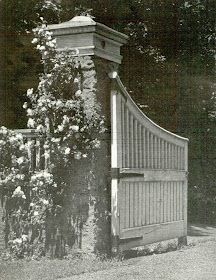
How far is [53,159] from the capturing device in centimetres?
687

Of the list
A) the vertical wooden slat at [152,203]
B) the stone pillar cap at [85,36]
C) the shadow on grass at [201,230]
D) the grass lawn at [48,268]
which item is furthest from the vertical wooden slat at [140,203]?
the shadow on grass at [201,230]

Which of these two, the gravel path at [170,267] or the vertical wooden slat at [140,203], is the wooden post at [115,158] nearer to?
the gravel path at [170,267]

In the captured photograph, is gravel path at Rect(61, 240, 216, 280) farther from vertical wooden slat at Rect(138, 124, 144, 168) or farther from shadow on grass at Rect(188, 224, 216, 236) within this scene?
shadow on grass at Rect(188, 224, 216, 236)

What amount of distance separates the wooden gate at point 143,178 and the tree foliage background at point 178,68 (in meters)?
5.03

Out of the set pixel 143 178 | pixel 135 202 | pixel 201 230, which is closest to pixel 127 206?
pixel 135 202

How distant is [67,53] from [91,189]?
171cm

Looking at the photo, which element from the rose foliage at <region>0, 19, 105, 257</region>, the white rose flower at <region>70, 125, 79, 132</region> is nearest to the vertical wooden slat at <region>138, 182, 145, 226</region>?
the rose foliage at <region>0, 19, 105, 257</region>

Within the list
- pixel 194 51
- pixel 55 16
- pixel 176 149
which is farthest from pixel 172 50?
pixel 176 149

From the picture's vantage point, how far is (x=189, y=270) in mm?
6180

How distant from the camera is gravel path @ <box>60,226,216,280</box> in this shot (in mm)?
5730

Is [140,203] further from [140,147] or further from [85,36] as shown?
[85,36]

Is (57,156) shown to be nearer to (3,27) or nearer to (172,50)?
(3,27)

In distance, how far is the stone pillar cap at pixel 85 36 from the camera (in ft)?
22.1

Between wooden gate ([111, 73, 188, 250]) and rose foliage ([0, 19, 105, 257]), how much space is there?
41 cm
